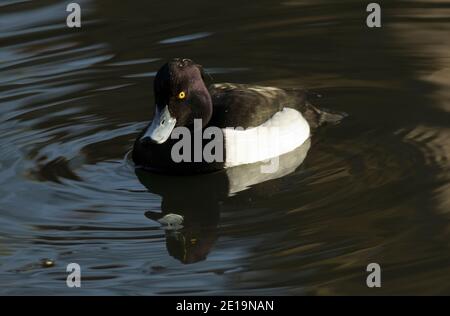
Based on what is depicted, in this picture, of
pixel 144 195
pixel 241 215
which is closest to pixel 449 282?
pixel 241 215

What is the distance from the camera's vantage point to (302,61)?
1144 centimetres

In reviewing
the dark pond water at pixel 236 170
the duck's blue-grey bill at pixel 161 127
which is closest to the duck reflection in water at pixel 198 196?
the dark pond water at pixel 236 170

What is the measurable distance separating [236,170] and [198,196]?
53 cm

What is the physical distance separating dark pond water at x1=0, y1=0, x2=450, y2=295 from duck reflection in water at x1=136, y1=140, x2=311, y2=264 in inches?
0.7

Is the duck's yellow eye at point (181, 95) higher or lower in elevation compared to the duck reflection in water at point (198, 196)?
higher

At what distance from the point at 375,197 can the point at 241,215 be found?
0.99 m

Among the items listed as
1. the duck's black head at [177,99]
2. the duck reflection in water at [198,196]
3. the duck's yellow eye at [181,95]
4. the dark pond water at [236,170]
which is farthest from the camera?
the duck's yellow eye at [181,95]

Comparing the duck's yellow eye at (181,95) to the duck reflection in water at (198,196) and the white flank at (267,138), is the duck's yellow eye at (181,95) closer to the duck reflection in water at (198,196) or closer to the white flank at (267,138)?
the white flank at (267,138)

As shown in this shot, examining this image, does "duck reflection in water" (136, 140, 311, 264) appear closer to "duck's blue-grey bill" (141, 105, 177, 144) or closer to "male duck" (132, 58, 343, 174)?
"male duck" (132, 58, 343, 174)

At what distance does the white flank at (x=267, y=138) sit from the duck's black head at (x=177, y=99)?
298mm

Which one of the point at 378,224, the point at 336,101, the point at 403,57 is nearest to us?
the point at 378,224

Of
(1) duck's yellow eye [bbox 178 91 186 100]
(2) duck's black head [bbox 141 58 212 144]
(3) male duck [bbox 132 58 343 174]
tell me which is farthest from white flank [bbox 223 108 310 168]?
(1) duck's yellow eye [bbox 178 91 186 100]

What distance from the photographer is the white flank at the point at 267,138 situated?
9.16 metres

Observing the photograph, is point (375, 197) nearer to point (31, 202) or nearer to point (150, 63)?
point (31, 202)
